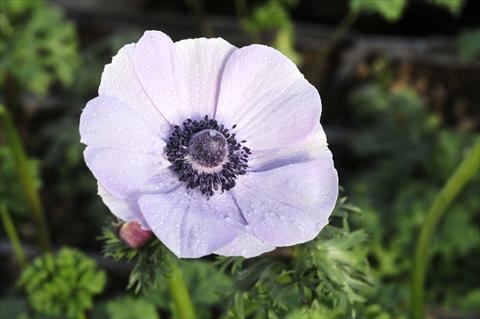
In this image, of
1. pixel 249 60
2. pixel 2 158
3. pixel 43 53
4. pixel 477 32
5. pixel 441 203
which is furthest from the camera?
pixel 43 53

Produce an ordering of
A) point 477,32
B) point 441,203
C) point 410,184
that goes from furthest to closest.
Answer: point 477,32, point 410,184, point 441,203

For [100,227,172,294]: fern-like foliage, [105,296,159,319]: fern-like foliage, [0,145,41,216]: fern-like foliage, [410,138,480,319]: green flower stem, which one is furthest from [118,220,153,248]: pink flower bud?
[0,145,41,216]: fern-like foliage

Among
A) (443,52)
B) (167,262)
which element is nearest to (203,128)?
(167,262)

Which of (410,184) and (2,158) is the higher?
(2,158)

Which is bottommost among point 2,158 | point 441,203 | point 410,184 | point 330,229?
point 410,184

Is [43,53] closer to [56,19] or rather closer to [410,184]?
[56,19]

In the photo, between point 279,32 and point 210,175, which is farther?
point 279,32
